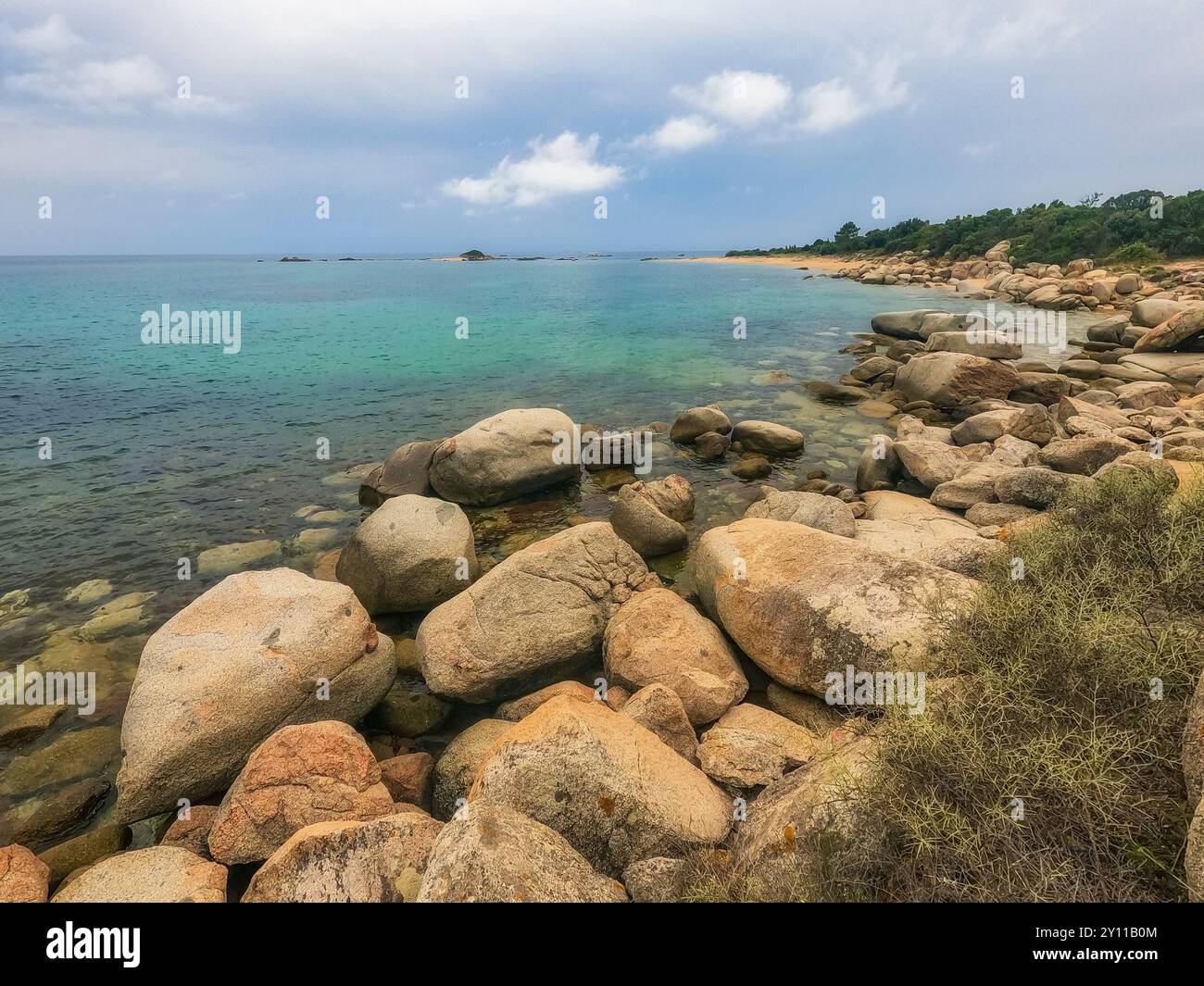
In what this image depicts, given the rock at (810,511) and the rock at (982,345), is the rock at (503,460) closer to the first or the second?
the rock at (810,511)

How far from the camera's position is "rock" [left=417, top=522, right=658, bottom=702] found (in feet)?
22.4

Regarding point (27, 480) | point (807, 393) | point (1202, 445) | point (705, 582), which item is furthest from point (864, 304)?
point (27, 480)

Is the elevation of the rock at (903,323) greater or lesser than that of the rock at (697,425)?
greater

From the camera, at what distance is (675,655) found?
668 centimetres

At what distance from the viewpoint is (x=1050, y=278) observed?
44969 mm

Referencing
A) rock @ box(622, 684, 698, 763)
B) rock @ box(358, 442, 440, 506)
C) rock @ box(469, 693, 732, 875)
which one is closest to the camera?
rock @ box(469, 693, 732, 875)

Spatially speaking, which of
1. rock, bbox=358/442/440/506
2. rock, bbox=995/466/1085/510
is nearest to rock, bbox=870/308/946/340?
rock, bbox=995/466/1085/510

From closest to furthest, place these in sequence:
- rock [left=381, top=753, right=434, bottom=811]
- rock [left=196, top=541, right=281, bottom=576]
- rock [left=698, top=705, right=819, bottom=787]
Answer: rock [left=698, top=705, right=819, bottom=787] < rock [left=381, top=753, right=434, bottom=811] < rock [left=196, top=541, right=281, bottom=576]

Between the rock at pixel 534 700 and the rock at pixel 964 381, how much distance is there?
617 inches

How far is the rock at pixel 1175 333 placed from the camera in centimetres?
2069

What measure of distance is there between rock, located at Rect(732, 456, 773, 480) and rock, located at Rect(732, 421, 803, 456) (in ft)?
3.38

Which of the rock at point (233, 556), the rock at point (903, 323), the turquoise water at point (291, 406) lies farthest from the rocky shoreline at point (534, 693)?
the rock at point (903, 323)

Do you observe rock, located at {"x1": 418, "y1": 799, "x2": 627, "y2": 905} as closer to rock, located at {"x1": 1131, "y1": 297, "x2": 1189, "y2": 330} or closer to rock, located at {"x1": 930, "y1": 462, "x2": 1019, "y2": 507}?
rock, located at {"x1": 930, "y1": 462, "x2": 1019, "y2": 507}
